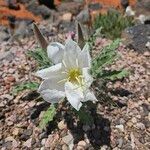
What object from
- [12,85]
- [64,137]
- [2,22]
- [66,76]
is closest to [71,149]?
[64,137]

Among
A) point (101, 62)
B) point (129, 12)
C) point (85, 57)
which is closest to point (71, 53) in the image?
point (85, 57)

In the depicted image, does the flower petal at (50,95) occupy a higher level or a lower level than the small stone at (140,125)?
higher

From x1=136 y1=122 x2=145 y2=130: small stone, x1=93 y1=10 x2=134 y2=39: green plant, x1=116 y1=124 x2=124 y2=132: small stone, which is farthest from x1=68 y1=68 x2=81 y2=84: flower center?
x1=93 y1=10 x2=134 y2=39: green plant

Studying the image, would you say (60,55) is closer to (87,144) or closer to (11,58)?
(87,144)

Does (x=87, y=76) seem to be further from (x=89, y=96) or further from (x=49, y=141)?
(x=49, y=141)

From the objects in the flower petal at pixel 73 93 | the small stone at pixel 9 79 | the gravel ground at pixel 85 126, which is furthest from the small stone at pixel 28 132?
the flower petal at pixel 73 93

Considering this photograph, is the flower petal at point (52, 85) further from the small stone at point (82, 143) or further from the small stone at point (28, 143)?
the small stone at point (28, 143)

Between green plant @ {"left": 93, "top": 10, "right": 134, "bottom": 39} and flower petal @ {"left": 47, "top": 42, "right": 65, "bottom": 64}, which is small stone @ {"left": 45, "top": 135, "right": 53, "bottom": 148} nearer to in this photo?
flower petal @ {"left": 47, "top": 42, "right": 65, "bottom": 64}
